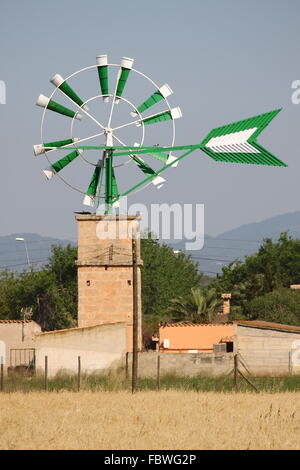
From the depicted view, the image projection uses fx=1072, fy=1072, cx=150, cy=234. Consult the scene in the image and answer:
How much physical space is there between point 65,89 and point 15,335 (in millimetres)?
12899

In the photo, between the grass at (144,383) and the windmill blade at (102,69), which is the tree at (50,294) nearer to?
the windmill blade at (102,69)

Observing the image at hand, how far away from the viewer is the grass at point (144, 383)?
39.9 metres

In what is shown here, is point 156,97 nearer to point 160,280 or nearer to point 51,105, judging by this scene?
point 51,105

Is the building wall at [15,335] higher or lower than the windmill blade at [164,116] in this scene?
lower

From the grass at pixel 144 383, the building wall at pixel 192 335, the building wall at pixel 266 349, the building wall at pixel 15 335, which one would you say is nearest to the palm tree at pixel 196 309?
the building wall at pixel 192 335

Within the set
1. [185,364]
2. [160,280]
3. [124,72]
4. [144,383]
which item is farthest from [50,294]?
[144,383]

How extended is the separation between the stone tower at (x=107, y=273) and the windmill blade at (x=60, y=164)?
3.98m

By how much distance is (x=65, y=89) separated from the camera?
51.2 meters

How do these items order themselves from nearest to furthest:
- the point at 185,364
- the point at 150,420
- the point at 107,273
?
1. the point at 150,420
2. the point at 185,364
3. the point at 107,273

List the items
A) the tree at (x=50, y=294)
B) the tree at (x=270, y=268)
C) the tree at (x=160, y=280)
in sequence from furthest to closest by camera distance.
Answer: the tree at (x=270, y=268) → the tree at (x=160, y=280) → the tree at (x=50, y=294)

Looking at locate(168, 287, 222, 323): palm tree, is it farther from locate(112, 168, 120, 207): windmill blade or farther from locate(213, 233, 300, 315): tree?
locate(213, 233, 300, 315): tree
